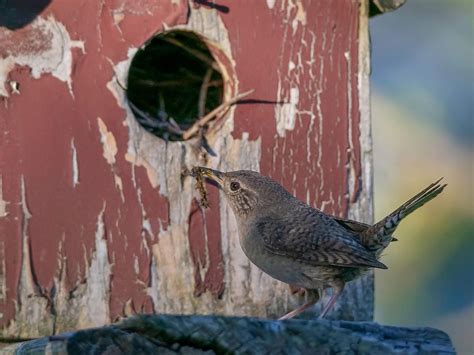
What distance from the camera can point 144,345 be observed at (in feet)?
8.85

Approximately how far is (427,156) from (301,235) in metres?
2.29

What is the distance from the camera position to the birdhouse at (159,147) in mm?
4477

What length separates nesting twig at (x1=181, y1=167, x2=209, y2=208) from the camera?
15.3ft

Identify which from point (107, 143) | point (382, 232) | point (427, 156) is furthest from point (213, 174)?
point (427, 156)

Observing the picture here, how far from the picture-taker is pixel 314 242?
426cm

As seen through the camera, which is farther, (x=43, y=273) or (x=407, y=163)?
(x=407, y=163)

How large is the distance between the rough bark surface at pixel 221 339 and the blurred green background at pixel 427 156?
10.5 ft

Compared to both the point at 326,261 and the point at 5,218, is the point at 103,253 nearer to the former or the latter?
the point at 5,218

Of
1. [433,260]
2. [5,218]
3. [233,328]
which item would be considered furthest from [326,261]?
[433,260]

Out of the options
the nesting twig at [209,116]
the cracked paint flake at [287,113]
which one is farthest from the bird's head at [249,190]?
the cracked paint flake at [287,113]

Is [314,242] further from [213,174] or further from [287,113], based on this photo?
[287,113]

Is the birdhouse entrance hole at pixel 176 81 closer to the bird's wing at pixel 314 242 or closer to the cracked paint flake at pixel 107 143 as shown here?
the cracked paint flake at pixel 107 143

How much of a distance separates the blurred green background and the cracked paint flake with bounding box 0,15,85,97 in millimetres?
2225

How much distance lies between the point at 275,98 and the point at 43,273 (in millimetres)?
1184
